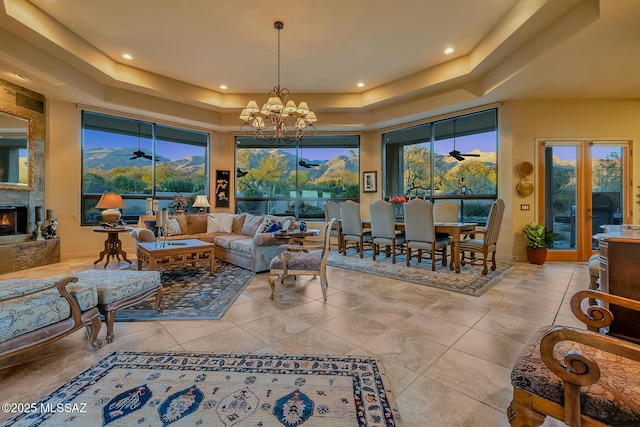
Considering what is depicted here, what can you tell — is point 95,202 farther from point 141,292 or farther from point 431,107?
point 431,107

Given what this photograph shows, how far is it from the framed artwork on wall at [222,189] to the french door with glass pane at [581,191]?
713cm

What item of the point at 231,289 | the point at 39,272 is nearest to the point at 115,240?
the point at 39,272

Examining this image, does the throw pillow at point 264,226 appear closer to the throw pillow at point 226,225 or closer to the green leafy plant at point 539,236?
the throw pillow at point 226,225

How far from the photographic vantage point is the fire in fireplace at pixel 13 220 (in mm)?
4656

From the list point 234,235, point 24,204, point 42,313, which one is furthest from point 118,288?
point 24,204

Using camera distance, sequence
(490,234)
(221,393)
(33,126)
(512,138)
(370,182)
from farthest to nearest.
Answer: (370,182) < (512,138) < (33,126) < (490,234) < (221,393)

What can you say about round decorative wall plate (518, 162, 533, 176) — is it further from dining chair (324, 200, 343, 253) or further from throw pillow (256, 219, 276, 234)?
throw pillow (256, 219, 276, 234)

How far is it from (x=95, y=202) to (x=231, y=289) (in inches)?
173

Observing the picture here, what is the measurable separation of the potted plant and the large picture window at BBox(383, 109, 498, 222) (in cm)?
93

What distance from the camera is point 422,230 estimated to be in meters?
4.64

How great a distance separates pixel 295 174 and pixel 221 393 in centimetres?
644

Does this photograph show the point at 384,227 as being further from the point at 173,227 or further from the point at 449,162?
the point at 173,227

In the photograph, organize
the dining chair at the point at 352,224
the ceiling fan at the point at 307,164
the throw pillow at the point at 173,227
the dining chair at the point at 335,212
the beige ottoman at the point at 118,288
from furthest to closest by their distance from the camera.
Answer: the ceiling fan at the point at 307,164
the dining chair at the point at 335,212
the dining chair at the point at 352,224
the throw pillow at the point at 173,227
the beige ottoman at the point at 118,288

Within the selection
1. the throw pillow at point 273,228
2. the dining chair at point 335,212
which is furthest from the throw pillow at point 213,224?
the dining chair at point 335,212
